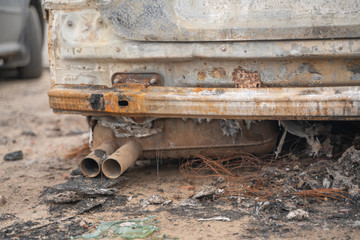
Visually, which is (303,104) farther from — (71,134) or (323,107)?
(71,134)

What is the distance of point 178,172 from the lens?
3471 mm

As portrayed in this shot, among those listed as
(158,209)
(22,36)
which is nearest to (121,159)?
(158,209)

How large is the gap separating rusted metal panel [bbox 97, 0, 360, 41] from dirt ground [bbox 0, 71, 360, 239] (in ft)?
3.04

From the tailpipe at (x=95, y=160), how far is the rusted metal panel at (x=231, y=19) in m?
0.75

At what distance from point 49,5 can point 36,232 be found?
1.44 m

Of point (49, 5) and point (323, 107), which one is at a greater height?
point (49, 5)

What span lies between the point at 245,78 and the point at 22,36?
5.74 m

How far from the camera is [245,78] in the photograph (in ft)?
9.42

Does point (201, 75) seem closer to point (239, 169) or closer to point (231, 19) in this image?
point (231, 19)

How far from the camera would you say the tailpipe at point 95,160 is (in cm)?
309

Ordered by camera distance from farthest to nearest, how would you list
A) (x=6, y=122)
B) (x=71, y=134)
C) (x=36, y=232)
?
(x=6, y=122) < (x=71, y=134) < (x=36, y=232)

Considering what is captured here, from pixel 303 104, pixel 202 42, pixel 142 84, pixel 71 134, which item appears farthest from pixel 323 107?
pixel 71 134

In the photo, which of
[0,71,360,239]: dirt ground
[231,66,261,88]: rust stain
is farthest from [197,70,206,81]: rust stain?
[0,71,360,239]: dirt ground

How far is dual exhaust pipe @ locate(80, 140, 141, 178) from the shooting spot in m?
3.04
